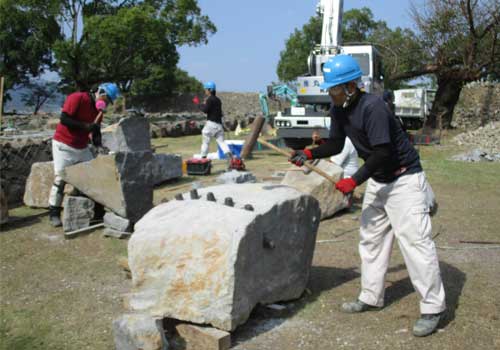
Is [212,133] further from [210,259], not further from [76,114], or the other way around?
[210,259]

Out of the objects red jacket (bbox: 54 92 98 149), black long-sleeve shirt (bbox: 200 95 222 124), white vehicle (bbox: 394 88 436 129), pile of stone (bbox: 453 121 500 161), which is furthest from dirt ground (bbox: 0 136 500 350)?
white vehicle (bbox: 394 88 436 129)

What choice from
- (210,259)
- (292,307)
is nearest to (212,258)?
(210,259)

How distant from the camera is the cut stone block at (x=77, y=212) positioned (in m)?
6.39

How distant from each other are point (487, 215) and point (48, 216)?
Result: 20.3 ft

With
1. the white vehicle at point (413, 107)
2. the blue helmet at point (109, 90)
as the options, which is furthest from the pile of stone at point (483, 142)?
the white vehicle at point (413, 107)

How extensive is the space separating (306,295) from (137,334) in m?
1.61

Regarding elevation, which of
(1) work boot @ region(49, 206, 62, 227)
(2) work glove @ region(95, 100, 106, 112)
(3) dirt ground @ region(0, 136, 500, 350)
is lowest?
(3) dirt ground @ region(0, 136, 500, 350)

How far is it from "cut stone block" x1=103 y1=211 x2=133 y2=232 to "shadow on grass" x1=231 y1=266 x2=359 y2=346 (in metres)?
2.45

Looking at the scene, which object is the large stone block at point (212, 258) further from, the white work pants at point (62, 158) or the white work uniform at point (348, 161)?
the white work uniform at point (348, 161)

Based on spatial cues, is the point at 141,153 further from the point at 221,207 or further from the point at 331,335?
the point at 331,335

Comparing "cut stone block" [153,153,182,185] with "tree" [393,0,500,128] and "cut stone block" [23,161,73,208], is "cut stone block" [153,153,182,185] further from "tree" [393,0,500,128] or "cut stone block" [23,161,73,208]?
"tree" [393,0,500,128]

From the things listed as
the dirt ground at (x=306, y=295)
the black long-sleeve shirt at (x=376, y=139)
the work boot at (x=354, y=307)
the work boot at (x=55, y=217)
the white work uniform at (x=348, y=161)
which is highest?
the black long-sleeve shirt at (x=376, y=139)

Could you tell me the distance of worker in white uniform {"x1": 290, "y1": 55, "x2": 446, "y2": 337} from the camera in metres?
3.55

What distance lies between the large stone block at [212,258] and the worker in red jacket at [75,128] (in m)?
2.97
